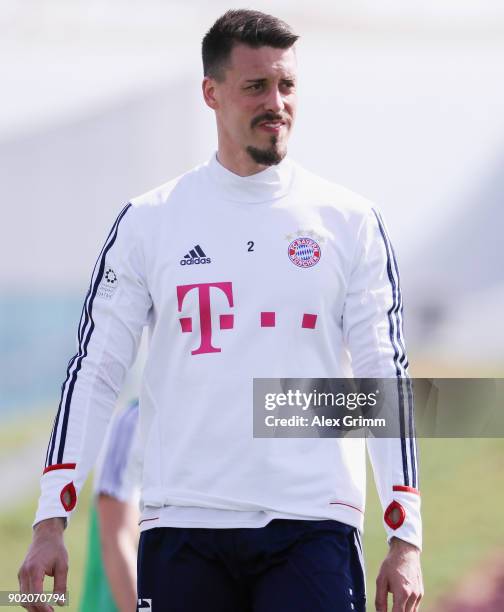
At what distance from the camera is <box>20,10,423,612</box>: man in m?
2.78

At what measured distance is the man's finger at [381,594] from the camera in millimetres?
2670

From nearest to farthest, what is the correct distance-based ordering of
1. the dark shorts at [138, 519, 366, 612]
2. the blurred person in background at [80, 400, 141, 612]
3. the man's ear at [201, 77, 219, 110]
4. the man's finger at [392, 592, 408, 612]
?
the man's finger at [392, 592, 408, 612] < the dark shorts at [138, 519, 366, 612] < the man's ear at [201, 77, 219, 110] < the blurred person in background at [80, 400, 141, 612]

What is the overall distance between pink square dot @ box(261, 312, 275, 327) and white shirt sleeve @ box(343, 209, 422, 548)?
0.19m

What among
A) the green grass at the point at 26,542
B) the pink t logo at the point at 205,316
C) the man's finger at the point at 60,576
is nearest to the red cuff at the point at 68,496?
the man's finger at the point at 60,576

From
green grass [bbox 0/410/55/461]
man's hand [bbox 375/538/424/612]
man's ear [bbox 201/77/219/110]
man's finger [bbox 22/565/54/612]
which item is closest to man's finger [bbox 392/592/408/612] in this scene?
man's hand [bbox 375/538/424/612]

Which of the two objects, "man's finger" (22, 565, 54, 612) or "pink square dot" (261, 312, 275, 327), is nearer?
"man's finger" (22, 565, 54, 612)

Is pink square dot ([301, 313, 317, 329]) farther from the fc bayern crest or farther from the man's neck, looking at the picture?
A: the man's neck

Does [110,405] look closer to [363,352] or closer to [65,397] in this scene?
[65,397]

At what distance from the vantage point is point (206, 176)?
3195mm

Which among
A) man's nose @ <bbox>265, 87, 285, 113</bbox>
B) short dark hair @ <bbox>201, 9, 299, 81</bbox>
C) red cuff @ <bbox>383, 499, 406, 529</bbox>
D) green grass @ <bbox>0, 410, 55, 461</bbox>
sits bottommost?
red cuff @ <bbox>383, 499, 406, 529</bbox>

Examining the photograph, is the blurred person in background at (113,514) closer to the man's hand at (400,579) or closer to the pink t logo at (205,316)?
the pink t logo at (205,316)

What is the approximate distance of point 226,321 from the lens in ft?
9.52

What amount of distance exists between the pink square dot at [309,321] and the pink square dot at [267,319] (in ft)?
0.25

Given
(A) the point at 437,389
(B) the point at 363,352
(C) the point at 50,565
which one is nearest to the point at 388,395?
(B) the point at 363,352
